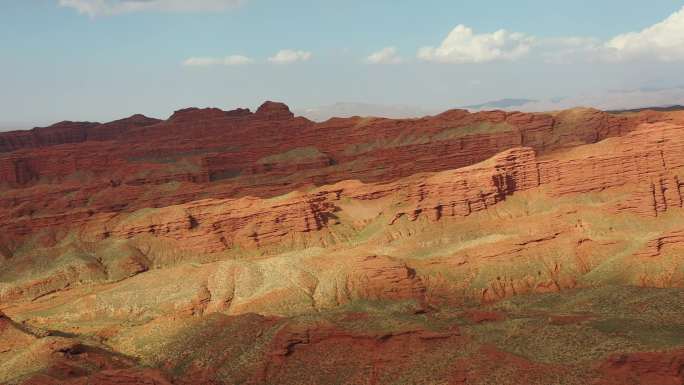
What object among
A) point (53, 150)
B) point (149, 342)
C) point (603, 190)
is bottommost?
point (149, 342)

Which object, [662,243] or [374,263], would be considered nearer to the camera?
[662,243]

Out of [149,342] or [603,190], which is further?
[603,190]

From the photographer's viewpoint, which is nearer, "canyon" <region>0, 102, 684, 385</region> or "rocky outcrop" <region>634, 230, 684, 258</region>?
"canyon" <region>0, 102, 684, 385</region>

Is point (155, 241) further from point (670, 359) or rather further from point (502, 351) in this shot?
point (670, 359)

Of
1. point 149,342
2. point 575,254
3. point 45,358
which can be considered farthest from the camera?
point 575,254

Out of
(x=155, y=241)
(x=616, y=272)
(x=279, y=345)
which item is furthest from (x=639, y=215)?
(x=155, y=241)

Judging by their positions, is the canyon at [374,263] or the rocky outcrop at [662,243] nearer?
the canyon at [374,263]

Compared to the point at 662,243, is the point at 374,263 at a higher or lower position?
lower

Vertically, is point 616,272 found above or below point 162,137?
below
